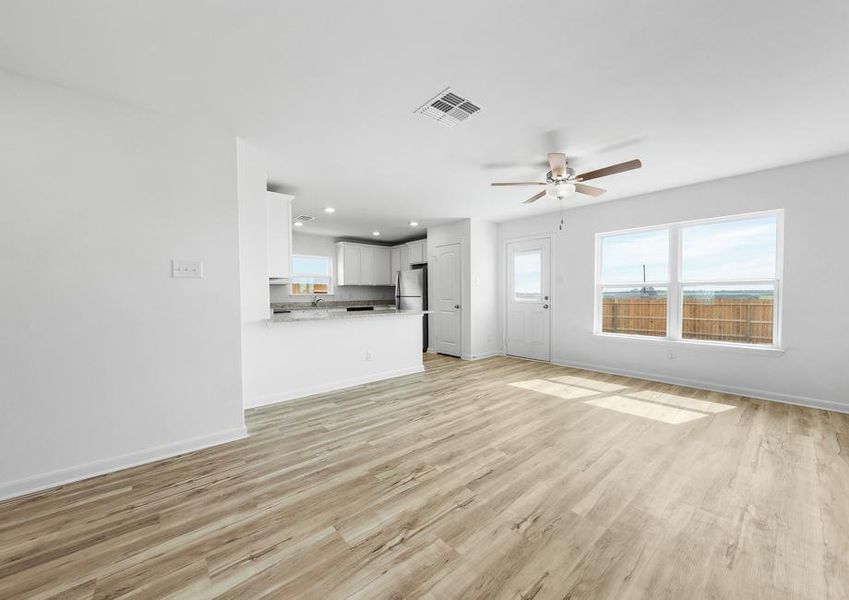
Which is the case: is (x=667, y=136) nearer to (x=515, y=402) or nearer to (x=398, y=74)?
(x=398, y=74)

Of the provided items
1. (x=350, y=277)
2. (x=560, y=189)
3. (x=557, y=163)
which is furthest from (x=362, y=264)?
(x=557, y=163)

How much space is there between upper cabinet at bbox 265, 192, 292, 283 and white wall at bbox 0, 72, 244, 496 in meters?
0.95

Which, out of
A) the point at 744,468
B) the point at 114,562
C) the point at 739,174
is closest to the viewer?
the point at 114,562

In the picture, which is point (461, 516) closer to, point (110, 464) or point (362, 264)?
point (110, 464)

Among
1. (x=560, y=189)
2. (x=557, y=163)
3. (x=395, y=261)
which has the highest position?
(x=557, y=163)

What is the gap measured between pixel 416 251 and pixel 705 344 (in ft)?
16.4

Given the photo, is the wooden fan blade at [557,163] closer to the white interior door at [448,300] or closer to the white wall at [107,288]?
the white wall at [107,288]

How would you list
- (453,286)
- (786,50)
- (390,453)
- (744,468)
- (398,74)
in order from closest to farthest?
(786,50)
(398,74)
(744,468)
(390,453)
(453,286)

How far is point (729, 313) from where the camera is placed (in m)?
4.02

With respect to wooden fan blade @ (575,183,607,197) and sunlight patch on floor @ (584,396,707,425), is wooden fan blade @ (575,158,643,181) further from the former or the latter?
sunlight patch on floor @ (584,396,707,425)

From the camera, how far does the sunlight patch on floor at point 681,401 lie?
132 inches

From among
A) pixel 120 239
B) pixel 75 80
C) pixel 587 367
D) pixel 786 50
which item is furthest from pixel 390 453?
pixel 587 367

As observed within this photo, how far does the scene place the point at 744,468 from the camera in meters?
2.24

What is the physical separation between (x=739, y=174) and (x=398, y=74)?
13.3ft
